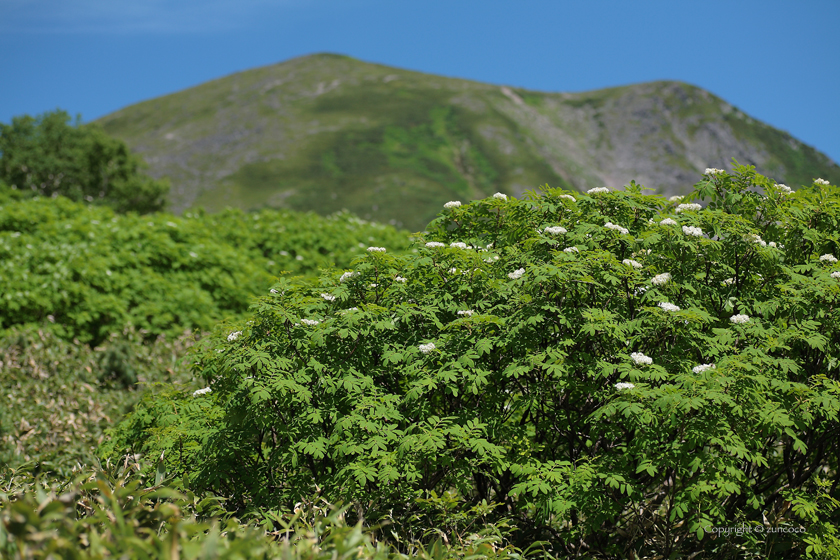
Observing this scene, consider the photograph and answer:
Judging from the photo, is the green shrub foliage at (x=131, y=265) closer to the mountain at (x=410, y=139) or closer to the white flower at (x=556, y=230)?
the white flower at (x=556, y=230)

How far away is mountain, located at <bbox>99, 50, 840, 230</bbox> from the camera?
9844 centimetres

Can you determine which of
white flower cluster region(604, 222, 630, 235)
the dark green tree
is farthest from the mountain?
white flower cluster region(604, 222, 630, 235)

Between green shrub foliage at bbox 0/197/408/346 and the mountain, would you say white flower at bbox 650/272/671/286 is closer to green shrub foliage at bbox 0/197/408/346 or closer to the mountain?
green shrub foliage at bbox 0/197/408/346

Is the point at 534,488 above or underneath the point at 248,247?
underneath

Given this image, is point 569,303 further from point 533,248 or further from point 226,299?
point 226,299

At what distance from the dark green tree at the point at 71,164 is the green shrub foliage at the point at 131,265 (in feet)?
142

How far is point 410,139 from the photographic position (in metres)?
115

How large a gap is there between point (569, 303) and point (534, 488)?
1.35 meters

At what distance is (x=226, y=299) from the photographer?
12102 mm

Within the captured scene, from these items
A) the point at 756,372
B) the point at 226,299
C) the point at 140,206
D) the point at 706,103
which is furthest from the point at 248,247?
the point at 706,103

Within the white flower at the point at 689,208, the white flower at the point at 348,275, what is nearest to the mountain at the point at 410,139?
the white flower at the point at 689,208

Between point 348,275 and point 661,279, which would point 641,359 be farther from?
point 348,275

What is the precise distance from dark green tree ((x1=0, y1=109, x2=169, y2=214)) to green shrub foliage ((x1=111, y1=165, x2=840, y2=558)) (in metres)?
52.6

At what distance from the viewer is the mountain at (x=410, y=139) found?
3875 inches
